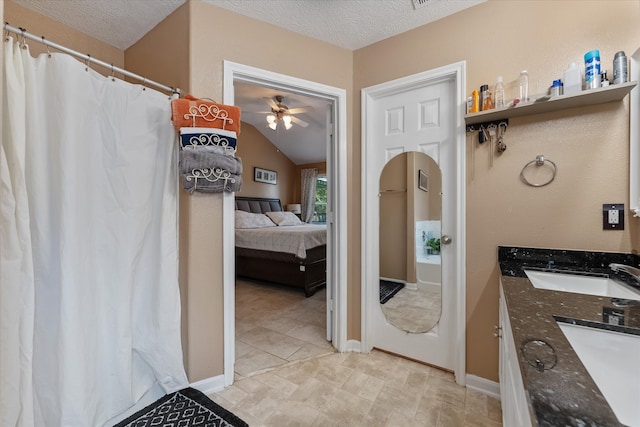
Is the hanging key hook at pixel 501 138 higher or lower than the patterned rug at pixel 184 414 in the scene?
higher

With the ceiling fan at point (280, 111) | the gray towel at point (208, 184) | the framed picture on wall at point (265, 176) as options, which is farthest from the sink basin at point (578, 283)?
the framed picture on wall at point (265, 176)

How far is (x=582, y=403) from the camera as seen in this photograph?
0.44m

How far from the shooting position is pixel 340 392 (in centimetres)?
174

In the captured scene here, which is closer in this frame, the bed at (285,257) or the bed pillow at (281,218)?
the bed at (285,257)

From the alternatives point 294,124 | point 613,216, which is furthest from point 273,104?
point 613,216

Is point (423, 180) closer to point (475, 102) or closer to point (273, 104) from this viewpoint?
point (475, 102)

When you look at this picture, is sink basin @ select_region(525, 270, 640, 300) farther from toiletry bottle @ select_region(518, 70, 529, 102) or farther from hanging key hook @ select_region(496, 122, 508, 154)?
toiletry bottle @ select_region(518, 70, 529, 102)

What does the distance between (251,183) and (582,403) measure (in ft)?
20.0

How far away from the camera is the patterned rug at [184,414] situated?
1.47 m

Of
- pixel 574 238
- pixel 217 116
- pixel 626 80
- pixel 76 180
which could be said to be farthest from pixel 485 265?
pixel 76 180

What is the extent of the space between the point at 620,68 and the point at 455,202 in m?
0.98

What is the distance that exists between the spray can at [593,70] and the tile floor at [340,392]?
5.99ft

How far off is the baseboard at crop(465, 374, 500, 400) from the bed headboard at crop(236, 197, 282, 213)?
4573mm

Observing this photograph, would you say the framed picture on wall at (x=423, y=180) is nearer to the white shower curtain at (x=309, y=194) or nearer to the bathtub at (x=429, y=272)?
the bathtub at (x=429, y=272)
